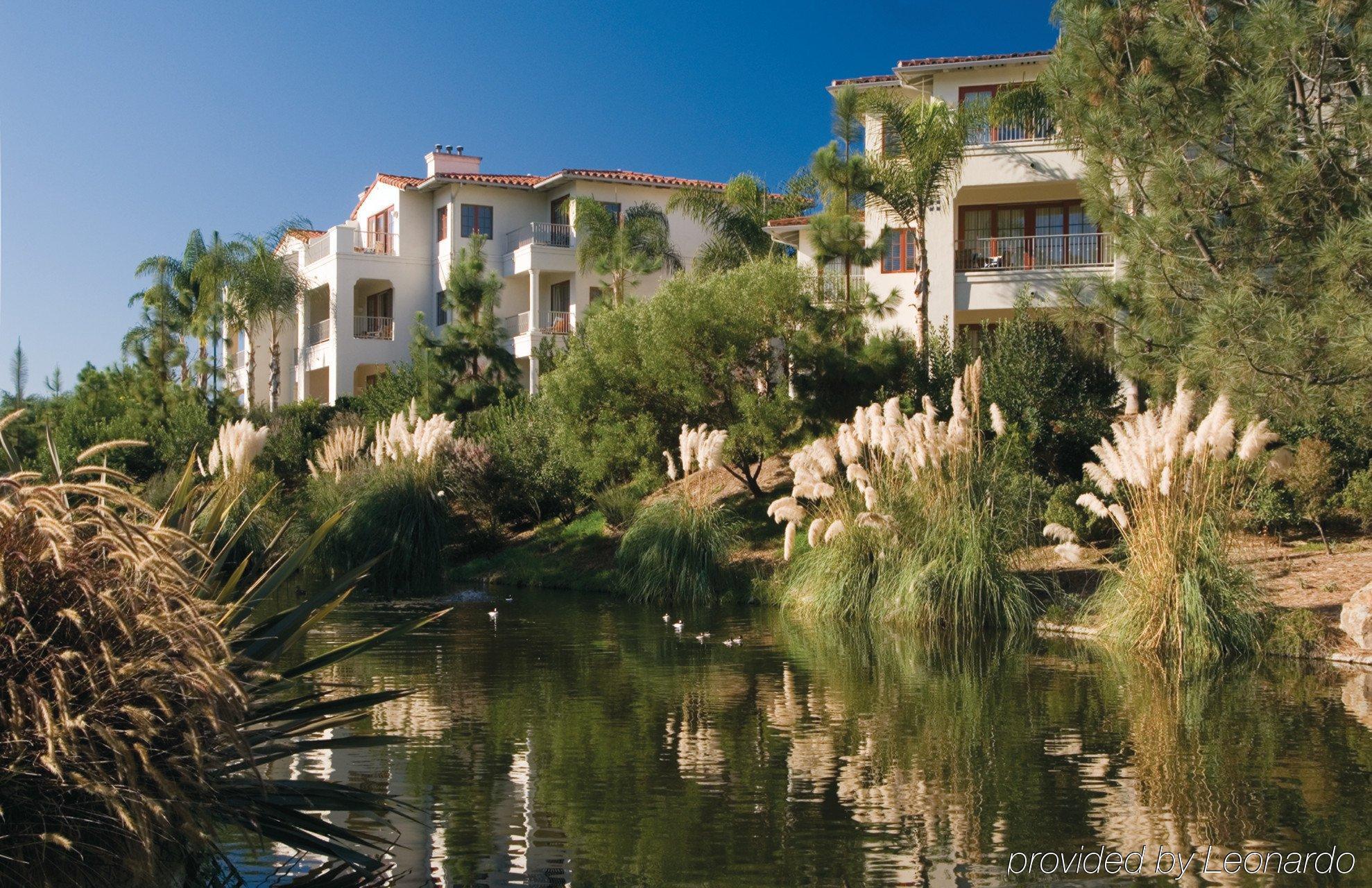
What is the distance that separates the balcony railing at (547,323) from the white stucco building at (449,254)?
67 mm

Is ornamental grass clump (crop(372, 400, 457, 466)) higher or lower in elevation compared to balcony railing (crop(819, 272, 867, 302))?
lower

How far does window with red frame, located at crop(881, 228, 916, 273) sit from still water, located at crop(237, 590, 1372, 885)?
23813 millimetres

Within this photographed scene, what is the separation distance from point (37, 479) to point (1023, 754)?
6414 mm

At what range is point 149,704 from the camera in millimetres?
4773

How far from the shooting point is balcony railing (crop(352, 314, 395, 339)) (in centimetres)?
5194

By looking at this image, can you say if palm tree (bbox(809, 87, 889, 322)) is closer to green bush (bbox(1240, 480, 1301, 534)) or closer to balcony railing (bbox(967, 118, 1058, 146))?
balcony railing (bbox(967, 118, 1058, 146))

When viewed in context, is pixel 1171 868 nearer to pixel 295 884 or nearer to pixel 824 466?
pixel 295 884


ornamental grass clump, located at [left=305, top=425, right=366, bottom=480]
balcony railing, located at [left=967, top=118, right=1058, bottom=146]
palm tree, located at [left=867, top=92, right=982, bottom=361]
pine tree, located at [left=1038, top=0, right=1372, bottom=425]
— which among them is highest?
balcony railing, located at [left=967, top=118, right=1058, bottom=146]

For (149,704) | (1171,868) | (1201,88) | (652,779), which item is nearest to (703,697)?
(652,779)

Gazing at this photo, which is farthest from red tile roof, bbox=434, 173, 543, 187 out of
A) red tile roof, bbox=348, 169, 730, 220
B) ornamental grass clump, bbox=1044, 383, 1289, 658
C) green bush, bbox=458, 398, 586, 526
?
ornamental grass clump, bbox=1044, 383, 1289, 658

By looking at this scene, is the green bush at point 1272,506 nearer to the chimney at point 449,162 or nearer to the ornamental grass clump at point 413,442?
the ornamental grass clump at point 413,442

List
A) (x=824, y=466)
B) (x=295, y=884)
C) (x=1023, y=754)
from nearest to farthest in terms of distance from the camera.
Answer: (x=295, y=884), (x=1023, y=754), (x=824, y=466)

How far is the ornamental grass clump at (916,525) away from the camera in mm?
15695

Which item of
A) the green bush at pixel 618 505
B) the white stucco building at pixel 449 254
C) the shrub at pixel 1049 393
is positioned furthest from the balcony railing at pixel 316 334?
the shrub at pixel 1049 393
